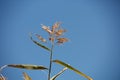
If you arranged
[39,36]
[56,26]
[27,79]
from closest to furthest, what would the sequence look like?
[39,36], [56,26], [27,79]

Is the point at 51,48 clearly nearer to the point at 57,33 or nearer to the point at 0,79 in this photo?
the point at 57,33

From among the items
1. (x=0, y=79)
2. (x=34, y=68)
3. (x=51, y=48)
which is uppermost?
(x=51, y=48)

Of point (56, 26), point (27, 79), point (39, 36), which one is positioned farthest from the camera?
point (27, 79)

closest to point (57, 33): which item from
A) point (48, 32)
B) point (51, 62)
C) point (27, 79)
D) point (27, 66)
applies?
point (48, 32)

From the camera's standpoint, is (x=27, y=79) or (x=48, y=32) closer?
(x=48, y=32)

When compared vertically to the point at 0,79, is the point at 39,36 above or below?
above

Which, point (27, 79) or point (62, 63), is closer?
point (62, 63)

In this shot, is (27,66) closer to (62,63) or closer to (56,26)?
(62,63)

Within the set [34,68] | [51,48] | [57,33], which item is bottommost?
[34,68]

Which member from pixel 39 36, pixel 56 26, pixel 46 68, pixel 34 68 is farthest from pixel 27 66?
pixel 56 26
